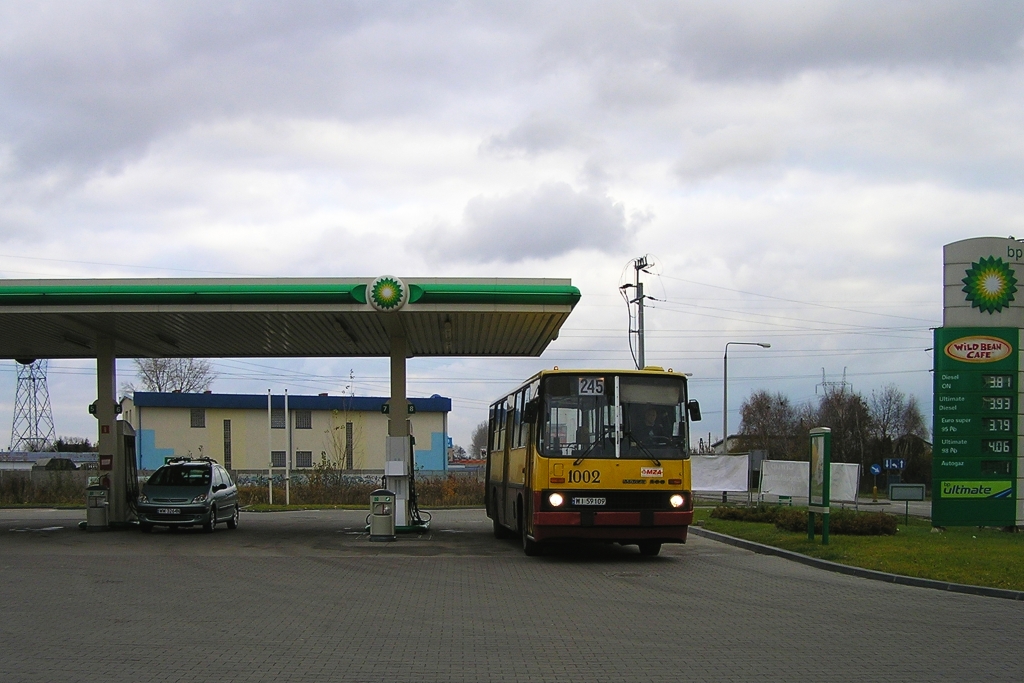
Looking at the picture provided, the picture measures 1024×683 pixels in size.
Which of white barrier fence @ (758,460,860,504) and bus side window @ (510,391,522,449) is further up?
bus side window @ (510,391,522,449)

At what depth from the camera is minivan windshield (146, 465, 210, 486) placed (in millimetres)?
23688

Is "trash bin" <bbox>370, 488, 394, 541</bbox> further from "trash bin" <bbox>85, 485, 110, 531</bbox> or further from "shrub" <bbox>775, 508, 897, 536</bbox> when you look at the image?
"shrub" <bbox>775, 508, 897, 536</bbox>

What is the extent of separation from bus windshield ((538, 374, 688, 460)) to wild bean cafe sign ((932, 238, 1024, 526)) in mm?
8033

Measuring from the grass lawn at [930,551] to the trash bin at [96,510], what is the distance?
574 inches

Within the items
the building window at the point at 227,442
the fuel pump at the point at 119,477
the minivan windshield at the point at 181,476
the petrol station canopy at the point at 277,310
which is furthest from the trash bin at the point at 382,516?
the building window at the point at 227,442

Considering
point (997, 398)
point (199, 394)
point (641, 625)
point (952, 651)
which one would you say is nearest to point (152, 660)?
point (641, 625)

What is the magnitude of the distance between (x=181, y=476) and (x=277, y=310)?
20.1ft

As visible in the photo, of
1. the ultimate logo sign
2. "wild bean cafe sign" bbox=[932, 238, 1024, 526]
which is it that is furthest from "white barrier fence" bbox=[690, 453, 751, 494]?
the ultimate logo sign

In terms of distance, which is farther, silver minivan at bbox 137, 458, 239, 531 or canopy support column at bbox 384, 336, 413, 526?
silver minivan at bbox 137, 458, 239, 531

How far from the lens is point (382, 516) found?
21.1m

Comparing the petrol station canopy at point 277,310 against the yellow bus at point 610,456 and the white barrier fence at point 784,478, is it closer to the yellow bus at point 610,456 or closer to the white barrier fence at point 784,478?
the yellow bus at point 610,456

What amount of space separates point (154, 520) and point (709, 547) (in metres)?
12.4

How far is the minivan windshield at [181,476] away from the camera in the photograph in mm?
23688

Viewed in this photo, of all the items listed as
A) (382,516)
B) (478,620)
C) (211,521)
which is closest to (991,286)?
(382,516)
